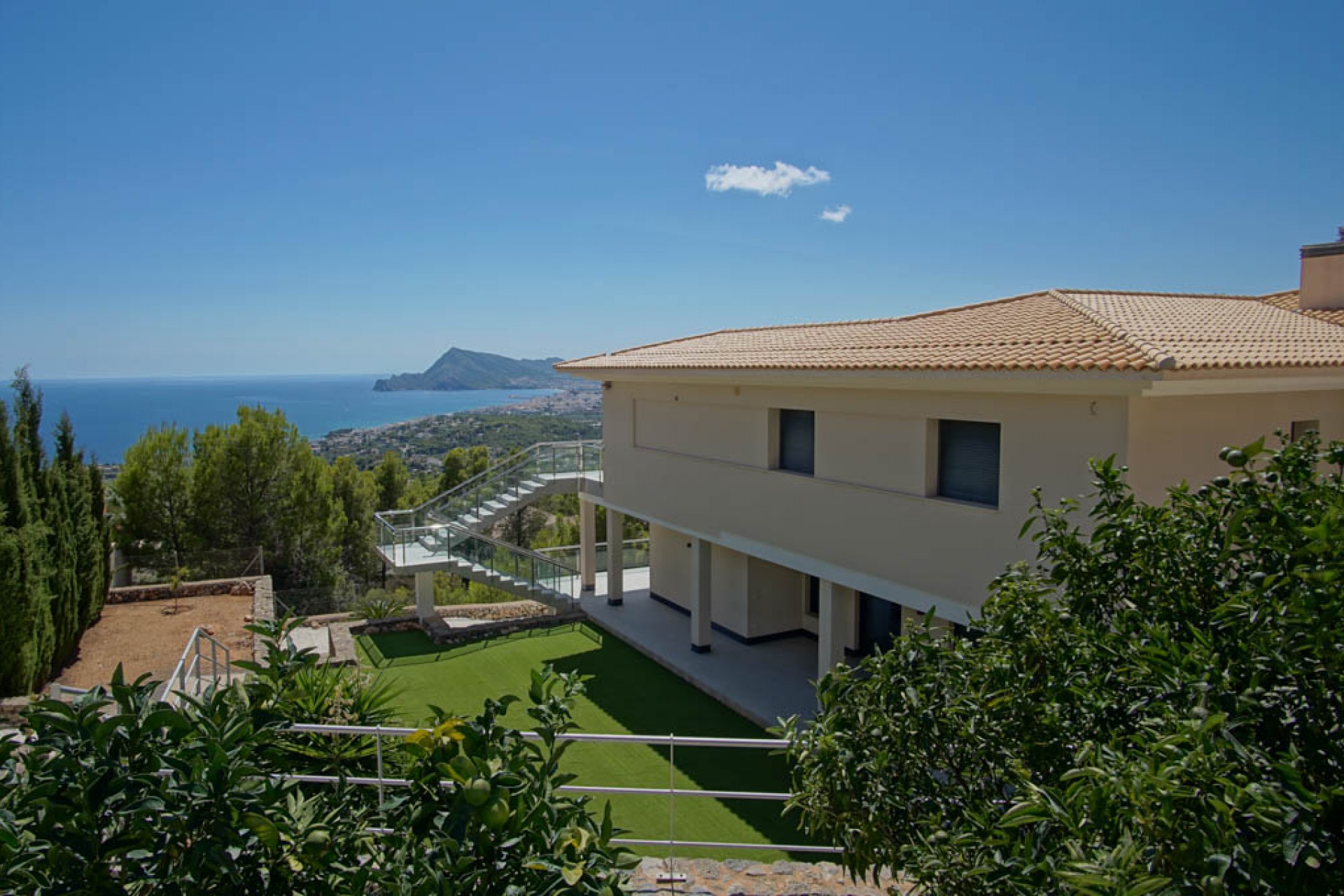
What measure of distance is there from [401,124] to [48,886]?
877 inches

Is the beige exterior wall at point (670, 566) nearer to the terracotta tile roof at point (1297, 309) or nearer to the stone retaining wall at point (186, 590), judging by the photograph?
the stone retaining wall at point (186, 590)

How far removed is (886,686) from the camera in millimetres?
4039

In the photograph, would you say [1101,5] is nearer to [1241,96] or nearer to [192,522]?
[1241,96]

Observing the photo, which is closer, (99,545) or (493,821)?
(493,821)

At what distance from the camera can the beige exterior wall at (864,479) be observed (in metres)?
9.68

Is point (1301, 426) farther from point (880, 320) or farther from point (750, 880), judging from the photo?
point (750, 880)

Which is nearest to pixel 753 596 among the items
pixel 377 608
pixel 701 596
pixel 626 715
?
pixel 701 596

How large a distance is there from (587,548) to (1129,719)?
20.1 m

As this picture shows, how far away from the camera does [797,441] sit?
559 inches

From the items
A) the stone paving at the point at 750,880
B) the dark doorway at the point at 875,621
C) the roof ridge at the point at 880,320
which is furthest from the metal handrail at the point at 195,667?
the roof ridge at the point at 880,320

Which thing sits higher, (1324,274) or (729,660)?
(1324,274)

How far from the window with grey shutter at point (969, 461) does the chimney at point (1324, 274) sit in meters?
9.50

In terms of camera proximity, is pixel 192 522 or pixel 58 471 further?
pixel 192 522

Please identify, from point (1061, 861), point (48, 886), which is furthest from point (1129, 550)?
point (48, 886)
